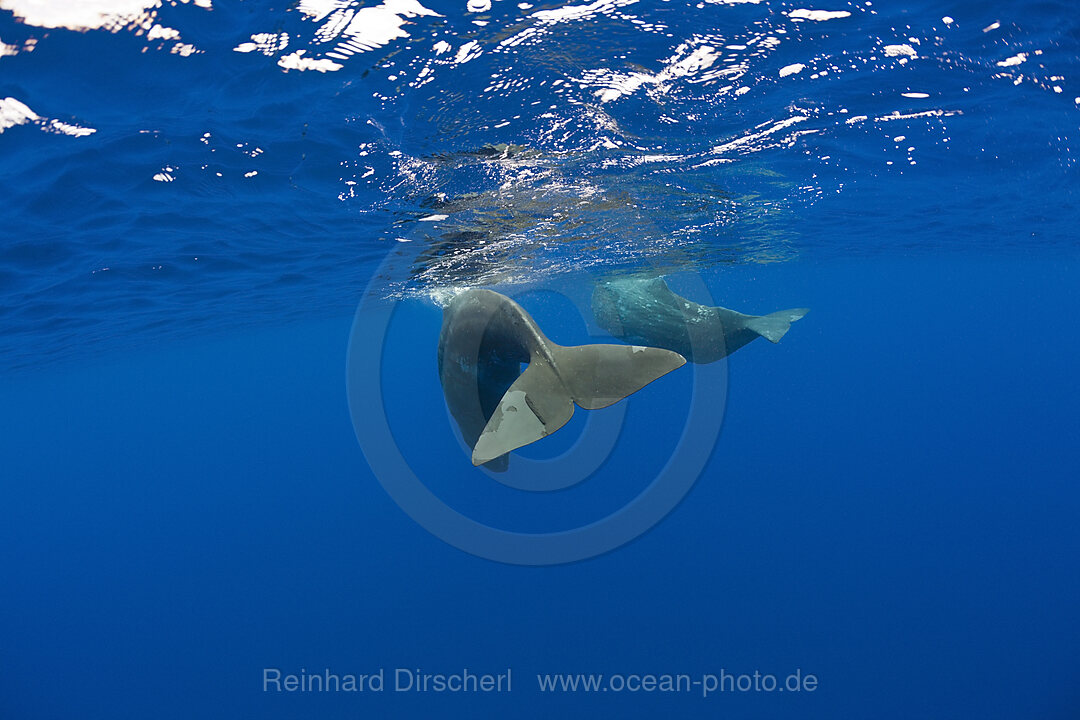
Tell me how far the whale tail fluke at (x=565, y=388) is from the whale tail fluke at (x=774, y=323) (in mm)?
3273

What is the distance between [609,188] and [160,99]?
7532 mm

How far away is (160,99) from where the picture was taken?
649 cm

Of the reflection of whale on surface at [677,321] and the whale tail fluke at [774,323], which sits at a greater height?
the whale tail fluke at [774,323]

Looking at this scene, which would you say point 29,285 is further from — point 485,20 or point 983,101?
point 983,101

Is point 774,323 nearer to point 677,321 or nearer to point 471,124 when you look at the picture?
point 677,321

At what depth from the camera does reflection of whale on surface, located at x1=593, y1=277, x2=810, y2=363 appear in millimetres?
8219

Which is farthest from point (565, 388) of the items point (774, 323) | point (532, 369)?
point (774, 323)

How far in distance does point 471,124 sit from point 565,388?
14.6 feet

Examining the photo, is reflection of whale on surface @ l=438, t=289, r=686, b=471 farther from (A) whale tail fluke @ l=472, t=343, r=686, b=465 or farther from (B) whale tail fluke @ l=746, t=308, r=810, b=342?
(B) whale tail fluke @ l=746, t=308, r=810, b=342

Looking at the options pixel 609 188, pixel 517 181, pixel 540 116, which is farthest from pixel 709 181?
pixel 540 116

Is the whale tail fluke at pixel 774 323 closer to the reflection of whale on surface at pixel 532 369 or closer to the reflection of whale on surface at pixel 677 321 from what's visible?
the reflection of whale on surface at pixel 677 321

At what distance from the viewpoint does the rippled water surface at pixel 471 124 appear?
232 inches

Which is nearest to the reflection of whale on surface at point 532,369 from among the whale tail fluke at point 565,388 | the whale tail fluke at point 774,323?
the whale tail fluke at point 565,388

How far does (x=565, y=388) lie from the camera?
545cm
